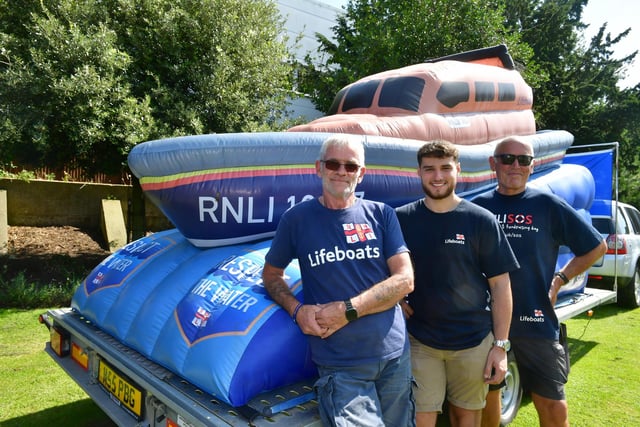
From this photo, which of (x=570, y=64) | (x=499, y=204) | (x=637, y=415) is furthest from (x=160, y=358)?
(x=570, y=64)

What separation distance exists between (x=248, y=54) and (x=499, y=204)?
21.9 feet

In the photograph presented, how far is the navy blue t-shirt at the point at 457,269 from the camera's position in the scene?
2.31 metres

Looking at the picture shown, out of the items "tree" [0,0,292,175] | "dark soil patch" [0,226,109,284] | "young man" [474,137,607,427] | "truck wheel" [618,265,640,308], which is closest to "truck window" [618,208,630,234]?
"truck wheel" [618,265,640,308]

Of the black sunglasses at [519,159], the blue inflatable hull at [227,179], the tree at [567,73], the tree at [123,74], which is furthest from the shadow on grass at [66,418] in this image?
the tree at [567,73]

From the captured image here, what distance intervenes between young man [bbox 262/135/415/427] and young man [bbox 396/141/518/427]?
0.23 meters

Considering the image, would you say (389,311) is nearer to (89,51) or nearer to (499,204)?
(499,204)

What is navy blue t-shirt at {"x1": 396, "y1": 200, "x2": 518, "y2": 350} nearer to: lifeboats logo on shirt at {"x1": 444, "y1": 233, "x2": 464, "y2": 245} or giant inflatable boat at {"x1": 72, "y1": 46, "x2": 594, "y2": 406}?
lifeboats logo on shirt at {"x1": 444, "y1": 233, "x2": 464, "y2": 245}

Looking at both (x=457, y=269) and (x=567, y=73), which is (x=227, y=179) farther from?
(x=567, y=73)

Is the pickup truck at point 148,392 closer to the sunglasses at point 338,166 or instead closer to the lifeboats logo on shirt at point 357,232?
the lifeboats logo on shirt at point 357,232

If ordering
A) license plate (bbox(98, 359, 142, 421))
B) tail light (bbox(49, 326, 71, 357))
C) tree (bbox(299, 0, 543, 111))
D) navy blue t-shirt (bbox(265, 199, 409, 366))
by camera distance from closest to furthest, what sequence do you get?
1. navy blue t-shirt (bbox(265, 199, 409, 366))
2. license plate (bbox(98, 359, 142, 421))
3. tail light (bbox(49, 326, 71, 357))
4. tree (bbox(299, 0, 543, 111))

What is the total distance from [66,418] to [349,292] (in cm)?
287

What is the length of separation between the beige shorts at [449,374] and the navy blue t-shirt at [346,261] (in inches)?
10.8

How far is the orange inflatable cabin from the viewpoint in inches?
170

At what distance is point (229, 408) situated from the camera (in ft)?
7.05
